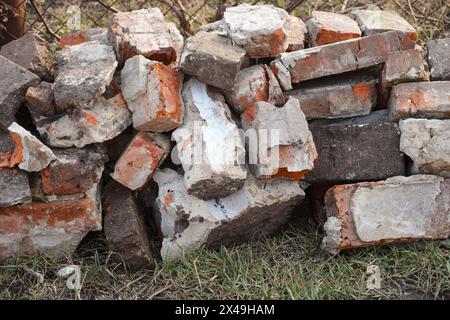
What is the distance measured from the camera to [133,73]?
118 inches

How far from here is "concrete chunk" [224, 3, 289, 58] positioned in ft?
10.2

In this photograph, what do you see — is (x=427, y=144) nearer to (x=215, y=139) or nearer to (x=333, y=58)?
(x=333, y=58)

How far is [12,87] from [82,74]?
310mm

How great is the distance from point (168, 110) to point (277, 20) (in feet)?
2.28

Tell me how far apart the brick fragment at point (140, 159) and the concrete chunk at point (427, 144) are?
1.11m

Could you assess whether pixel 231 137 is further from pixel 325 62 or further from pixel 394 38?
pixel 394 38

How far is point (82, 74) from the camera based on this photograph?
299 cm

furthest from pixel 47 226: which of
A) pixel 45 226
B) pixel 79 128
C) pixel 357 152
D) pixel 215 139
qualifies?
pixel 357 152

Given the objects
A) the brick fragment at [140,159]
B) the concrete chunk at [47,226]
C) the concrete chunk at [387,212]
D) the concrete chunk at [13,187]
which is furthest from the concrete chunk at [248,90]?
the concrete chunk at [13,187]

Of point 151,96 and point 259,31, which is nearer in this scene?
point 151,96

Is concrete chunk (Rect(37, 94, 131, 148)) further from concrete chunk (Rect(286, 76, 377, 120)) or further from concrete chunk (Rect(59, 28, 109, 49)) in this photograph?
concrete chunk (Rect(286, 76, 377, 120))

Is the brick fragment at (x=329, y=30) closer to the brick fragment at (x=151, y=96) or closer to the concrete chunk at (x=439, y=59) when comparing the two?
the concrete chunk at (x=439, y=59)

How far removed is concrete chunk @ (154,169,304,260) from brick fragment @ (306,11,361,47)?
0.78m
